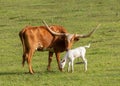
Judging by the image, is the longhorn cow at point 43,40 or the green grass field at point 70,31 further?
the longhorn cow at point 43,40

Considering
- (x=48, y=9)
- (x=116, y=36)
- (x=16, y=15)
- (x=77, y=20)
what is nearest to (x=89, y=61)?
(x=116, y=36)

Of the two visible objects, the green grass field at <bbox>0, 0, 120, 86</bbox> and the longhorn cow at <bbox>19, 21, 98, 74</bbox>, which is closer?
the green grass field at <bbox>0, 0, 120, 86</bbox>

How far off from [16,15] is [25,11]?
7.41 feet

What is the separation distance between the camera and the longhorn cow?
1629 cm

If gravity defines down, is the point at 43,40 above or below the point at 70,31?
above

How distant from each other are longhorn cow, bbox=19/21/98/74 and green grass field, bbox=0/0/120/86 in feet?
2.10

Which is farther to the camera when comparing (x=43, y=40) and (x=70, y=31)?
(x=70, y=31)

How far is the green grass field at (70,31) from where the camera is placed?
15.1 meters

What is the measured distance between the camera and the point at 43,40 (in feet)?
54.5

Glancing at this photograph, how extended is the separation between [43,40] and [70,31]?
388 inches

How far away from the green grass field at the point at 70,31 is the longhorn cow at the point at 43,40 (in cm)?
64

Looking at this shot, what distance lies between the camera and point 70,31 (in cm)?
2641

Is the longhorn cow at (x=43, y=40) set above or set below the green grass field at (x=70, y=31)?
above

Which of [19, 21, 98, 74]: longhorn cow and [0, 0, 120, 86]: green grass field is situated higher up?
[19, 21, 98, 74]: longhorn cow
